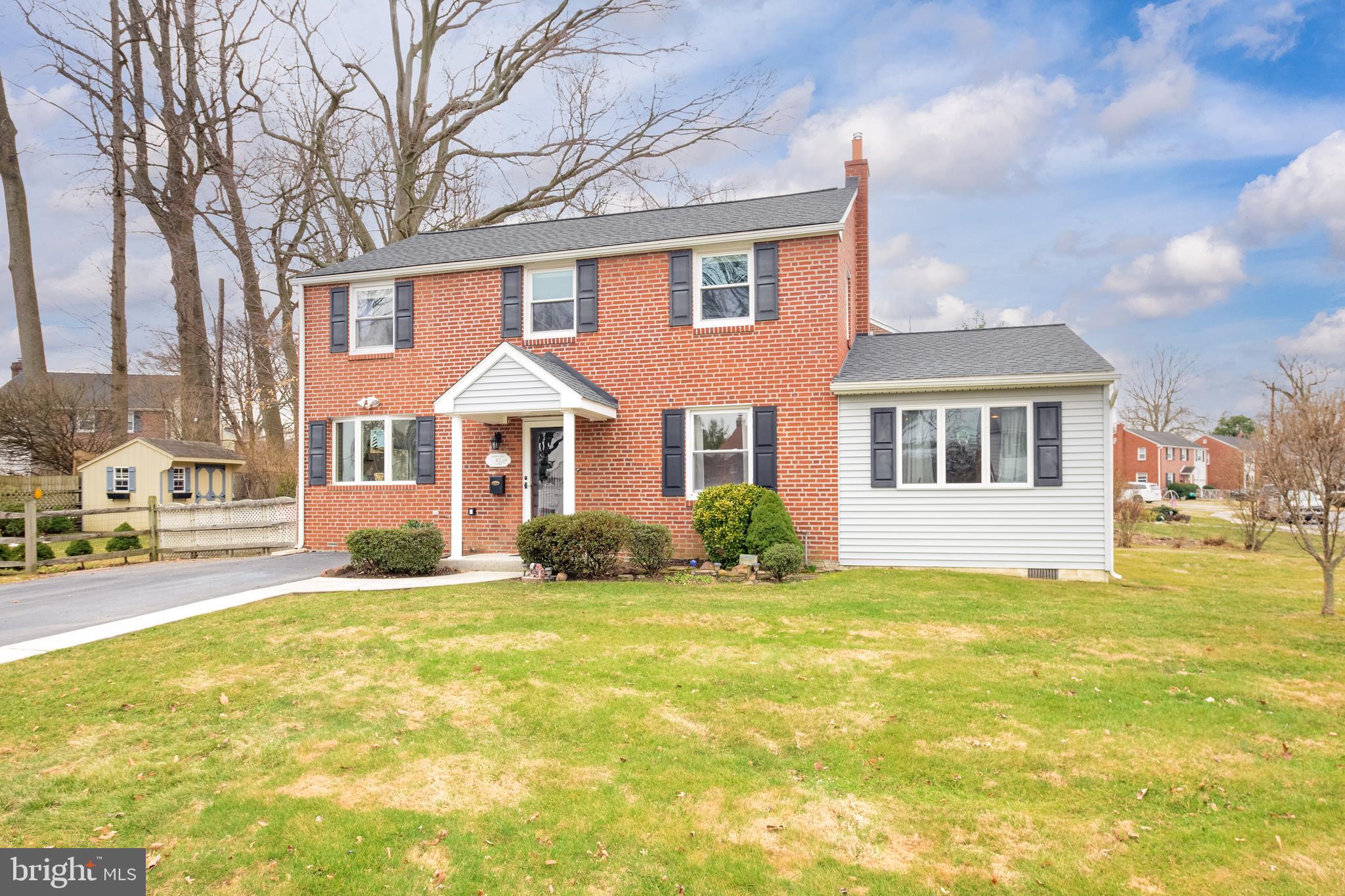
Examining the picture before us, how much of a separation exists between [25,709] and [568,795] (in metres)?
4.56

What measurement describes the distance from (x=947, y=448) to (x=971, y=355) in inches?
74.5

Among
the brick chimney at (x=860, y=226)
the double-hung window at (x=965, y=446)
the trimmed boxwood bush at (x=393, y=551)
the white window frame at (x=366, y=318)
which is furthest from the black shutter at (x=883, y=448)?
the white window frame at (x=366, y=318)

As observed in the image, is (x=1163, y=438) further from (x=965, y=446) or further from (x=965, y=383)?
(x=965, y=383)

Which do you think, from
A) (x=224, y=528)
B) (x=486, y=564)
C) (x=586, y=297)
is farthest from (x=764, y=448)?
(x=224, y=528)

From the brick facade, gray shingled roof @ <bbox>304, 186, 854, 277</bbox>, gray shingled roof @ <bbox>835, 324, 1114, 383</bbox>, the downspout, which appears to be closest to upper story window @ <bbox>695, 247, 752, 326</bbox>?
the brick facade

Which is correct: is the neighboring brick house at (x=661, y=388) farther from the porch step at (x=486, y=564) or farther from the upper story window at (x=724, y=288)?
the porch step at (x=486, y=564)

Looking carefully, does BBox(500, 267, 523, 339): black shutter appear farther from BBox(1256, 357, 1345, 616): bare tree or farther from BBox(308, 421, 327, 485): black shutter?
BBox(1256, 357, 1345, 616): bare tree

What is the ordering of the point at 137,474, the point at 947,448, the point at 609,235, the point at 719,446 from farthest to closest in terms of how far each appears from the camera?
the point at 137,474 < the point at 609,235 < the point at 719,446 < the point at 947,448

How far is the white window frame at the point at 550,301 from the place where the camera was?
1499cm

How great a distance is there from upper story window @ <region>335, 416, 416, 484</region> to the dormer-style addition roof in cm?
317

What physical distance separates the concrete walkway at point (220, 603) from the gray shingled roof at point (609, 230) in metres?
6.73

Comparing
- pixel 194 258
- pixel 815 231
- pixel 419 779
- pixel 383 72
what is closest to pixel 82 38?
pixel 194 258

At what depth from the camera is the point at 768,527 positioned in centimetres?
1224

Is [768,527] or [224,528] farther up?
[768,527]
